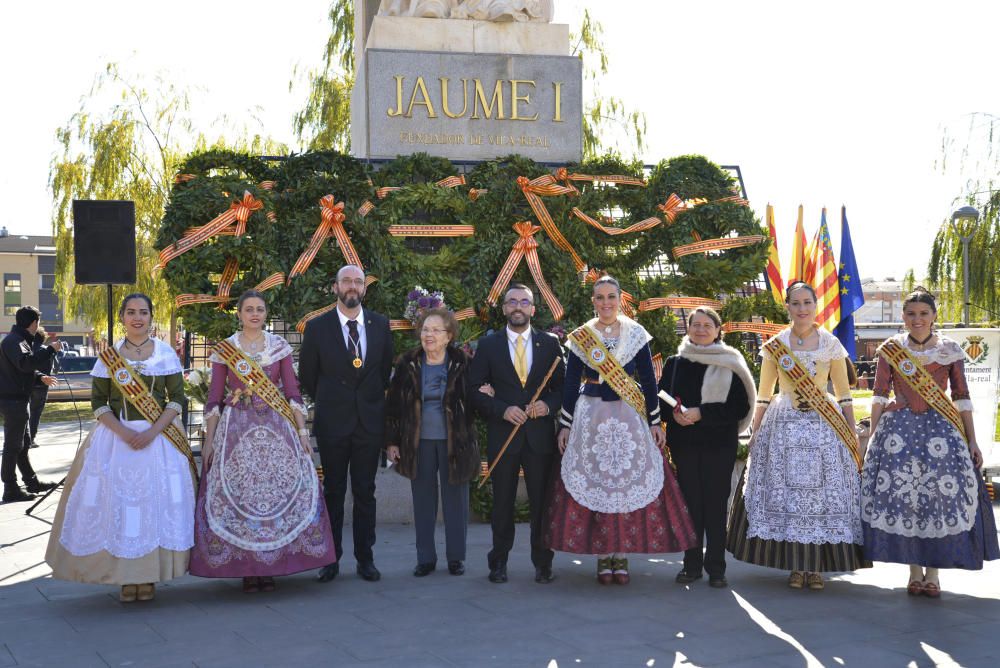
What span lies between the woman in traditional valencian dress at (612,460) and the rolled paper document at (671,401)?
110 mm

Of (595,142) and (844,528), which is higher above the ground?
(595,142)

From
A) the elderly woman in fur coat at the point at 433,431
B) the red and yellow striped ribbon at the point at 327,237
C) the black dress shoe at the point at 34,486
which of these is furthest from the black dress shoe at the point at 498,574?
the black dress shoe at the point at 34,486

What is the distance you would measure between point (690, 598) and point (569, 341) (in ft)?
5.18

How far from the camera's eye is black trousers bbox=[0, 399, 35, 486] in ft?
31.1

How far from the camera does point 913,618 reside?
514 centimetres

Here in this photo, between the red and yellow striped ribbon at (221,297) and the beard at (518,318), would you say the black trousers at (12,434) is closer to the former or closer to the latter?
the red and yellow striped ribbon at (221,297)

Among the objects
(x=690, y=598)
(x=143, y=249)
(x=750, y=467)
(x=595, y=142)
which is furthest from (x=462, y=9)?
(x=143, y=249)

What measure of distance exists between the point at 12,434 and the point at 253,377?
499cm

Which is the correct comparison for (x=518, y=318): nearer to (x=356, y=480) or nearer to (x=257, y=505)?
(x=356, y=480)

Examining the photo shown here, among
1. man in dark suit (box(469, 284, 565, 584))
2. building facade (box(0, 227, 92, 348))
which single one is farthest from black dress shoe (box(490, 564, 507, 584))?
building facade (box(0, 227, 92, 348))

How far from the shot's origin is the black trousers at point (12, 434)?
947cm

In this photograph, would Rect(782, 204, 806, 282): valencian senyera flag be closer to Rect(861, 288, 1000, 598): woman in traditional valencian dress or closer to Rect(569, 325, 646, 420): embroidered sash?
Rect(861, 288, 1000, 598): woman in traditional valencian dress

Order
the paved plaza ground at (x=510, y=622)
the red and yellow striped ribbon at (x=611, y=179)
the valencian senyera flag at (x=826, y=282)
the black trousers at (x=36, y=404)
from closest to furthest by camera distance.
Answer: the paved plaza ground at (x=510, y=622) < the red and yellow striped ribbon at (x=611, y=179) < the valencian senyera flag at (x=826, y=282) < the black trousers at (x=36, y=404)

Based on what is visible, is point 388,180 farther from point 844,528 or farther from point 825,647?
point 825,647
